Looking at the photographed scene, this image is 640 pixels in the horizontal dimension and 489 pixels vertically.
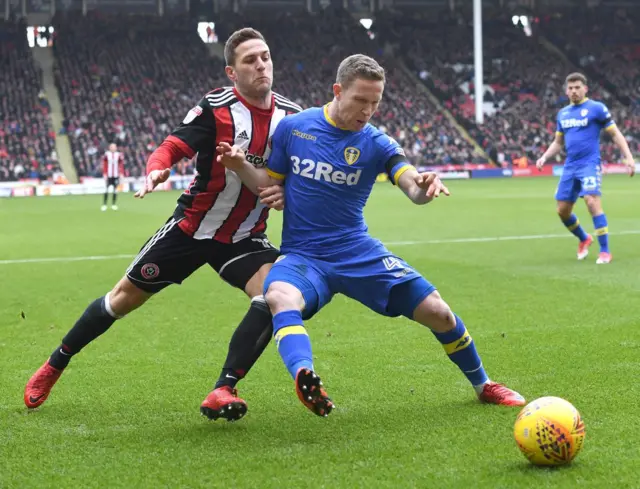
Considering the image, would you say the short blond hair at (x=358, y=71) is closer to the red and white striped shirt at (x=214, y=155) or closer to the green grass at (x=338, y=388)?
the red and white striped shirt at (x=214, y=155)

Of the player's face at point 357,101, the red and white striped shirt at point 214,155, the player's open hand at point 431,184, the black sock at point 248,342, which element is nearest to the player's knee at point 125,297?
the red and white striped shirt at point 214,155

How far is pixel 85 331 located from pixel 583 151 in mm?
8724

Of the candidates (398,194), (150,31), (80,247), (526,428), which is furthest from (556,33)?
(526,428)

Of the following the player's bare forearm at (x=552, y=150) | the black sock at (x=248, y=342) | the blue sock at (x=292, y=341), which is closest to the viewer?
the blue sock at (x=292, y=341)

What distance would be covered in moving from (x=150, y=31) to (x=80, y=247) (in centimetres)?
3490

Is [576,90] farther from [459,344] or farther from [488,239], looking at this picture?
[459,344]

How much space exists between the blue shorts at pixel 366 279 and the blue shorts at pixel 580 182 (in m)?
8.07

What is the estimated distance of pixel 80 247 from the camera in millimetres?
15938

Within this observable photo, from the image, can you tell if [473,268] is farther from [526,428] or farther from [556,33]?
[556,33]

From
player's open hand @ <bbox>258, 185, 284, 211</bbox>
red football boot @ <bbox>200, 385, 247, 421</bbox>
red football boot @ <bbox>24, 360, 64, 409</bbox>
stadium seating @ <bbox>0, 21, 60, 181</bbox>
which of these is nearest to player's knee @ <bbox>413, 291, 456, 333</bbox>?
player's open hand @ <bbox>258, 185, 284, 211</bbox>

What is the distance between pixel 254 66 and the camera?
544 centimetres

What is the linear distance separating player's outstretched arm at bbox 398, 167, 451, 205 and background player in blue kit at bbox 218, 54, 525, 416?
11 mm

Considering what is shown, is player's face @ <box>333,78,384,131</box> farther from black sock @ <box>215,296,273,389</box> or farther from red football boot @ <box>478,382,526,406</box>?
red football boot @ <box>478,382,526,406</box>

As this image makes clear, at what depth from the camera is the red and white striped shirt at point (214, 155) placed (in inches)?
217
